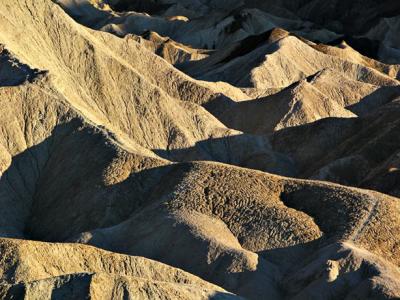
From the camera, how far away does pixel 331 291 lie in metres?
44.1

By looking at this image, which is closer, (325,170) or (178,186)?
(178,186)

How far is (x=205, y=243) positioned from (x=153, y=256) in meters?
2.00

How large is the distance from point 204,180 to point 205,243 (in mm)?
5654

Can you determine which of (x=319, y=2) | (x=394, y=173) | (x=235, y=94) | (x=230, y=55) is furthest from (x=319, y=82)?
(x=319, y=2)

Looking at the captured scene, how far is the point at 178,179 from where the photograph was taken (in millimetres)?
54875

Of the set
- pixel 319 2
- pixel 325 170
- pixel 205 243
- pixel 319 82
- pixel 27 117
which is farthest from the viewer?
pixel 319 2

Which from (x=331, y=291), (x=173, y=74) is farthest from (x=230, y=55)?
(x=331, y=291)

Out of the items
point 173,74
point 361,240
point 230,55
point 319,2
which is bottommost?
point 319,2

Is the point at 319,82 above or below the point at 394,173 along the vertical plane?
below

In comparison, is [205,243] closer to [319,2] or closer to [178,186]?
[178,186]

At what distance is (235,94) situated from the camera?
85.9m

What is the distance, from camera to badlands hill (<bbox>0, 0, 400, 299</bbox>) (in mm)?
43812

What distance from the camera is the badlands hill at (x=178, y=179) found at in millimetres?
43812

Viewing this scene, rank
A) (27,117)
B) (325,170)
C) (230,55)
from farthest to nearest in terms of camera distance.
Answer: (230,55) < (325,170) < (27,117)
